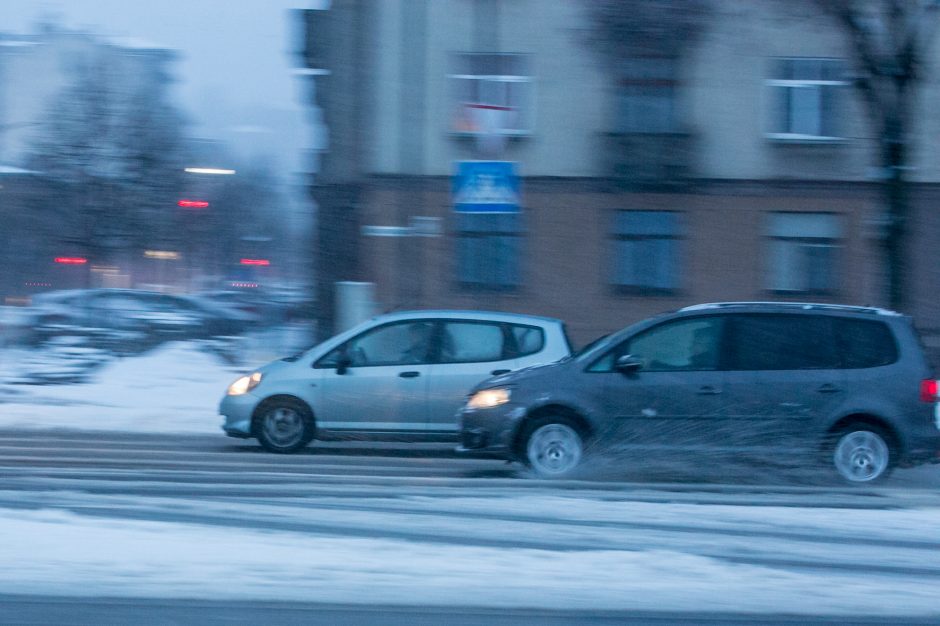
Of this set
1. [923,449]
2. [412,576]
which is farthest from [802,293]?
[412,576]

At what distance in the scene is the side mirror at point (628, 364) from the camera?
966 centimetres

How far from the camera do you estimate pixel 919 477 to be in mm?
10281

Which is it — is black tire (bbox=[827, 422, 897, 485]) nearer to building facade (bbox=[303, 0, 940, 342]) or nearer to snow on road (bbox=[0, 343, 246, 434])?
snow on road (bbox=[0, 343, 246, 434])

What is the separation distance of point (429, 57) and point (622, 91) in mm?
3858

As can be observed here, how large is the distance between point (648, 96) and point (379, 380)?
1201 centimetres

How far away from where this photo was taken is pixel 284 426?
11469mm

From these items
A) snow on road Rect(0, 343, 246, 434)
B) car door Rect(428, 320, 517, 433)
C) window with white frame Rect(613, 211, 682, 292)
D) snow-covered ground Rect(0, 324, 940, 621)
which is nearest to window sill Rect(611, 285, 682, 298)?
window with white frame Rect(613, 211, 682, 292)

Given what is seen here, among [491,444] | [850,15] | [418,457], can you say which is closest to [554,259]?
[850,15]

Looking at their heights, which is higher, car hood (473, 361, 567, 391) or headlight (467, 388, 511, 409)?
car hood (473, 361, 567, 391)

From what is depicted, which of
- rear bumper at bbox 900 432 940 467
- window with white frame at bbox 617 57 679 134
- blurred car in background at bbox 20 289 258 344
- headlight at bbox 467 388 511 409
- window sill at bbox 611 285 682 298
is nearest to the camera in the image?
rear bumper at bbox 900 432 940 467

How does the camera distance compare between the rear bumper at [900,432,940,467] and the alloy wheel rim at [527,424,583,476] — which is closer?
the rear bumper at [900,432,940,467]

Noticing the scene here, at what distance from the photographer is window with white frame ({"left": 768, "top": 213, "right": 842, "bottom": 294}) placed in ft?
69.8

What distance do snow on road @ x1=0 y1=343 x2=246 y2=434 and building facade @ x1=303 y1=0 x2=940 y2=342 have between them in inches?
190

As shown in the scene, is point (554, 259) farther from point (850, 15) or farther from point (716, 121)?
point (850, 15)
